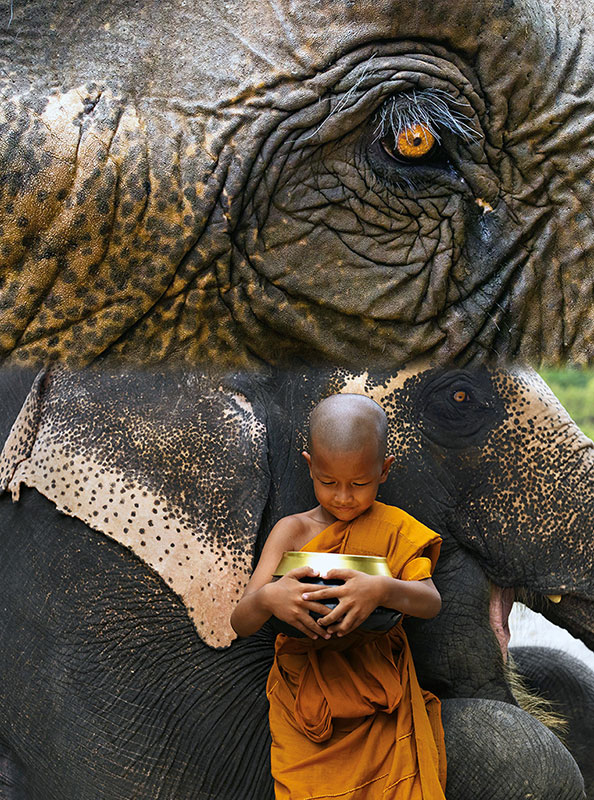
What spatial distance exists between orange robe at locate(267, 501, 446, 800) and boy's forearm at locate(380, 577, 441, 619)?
0.11 ft

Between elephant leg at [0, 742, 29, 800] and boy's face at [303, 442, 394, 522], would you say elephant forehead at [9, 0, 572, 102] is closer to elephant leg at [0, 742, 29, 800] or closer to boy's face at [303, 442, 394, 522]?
boy's face at [303, 442, 394, 522]

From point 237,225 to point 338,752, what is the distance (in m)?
0.75

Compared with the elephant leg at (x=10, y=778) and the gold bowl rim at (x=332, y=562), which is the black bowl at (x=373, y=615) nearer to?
the gold bowl rim at (x=332, y=562)

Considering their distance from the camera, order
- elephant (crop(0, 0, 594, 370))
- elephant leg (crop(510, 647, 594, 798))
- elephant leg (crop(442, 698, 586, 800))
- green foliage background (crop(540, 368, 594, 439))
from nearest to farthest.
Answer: elephant (crop(0, 0, 594, 370))
elephant leg (crop(442, 698, 586, 800))
elephant leg (crop(510, 647, 594, 798))
green foliage background (crop(540, 368, 594, 439))

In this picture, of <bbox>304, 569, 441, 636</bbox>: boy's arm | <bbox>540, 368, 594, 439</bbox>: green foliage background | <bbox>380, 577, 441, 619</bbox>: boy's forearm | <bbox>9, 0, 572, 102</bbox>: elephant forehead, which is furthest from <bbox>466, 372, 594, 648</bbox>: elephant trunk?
<bbox>540, 368, 594, 439</bbox>: green foliage background

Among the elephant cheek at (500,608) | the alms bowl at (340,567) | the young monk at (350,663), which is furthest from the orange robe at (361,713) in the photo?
the elephant cheek at (500,608)

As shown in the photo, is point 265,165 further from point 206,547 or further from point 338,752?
point 338,752

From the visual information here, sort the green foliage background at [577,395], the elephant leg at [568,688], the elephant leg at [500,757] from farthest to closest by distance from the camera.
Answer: the green foliage background at [577,395], the elephant leg at [568,688], the elephant leg at [500,757]

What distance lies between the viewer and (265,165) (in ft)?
5.09

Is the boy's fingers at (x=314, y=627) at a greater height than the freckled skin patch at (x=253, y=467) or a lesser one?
lesser

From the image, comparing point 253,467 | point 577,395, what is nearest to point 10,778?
point 253,467

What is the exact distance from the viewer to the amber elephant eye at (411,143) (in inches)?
62.4

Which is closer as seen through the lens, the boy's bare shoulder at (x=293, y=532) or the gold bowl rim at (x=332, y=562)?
the gold bowl rim at (x=332, y=562)

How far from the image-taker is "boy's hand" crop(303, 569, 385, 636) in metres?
1.42
